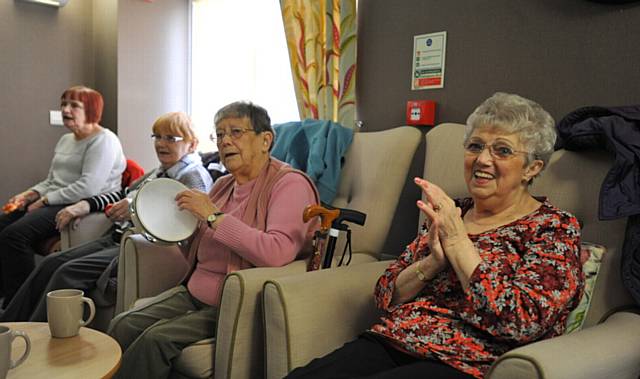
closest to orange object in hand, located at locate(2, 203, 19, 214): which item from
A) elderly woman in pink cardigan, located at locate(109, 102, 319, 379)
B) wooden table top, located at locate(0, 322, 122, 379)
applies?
elderly woman in pink cardigan, located at locate(109, 102, 319, 379)

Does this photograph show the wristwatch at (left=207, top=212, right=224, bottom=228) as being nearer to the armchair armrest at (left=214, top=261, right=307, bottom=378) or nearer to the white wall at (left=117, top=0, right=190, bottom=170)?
the armchair armrest at (left=214, top=261, right=307, bottom=378)

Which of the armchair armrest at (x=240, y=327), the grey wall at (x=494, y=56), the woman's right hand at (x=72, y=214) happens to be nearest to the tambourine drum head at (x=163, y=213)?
the armchair armrest at (x=240, y=327)

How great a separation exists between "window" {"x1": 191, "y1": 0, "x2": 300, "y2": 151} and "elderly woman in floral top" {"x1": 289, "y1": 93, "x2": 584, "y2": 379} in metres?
2.07

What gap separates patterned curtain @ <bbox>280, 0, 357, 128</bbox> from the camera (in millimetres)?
2406

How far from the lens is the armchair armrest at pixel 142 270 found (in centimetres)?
197

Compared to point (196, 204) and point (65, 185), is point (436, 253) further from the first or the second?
point (65, 185)

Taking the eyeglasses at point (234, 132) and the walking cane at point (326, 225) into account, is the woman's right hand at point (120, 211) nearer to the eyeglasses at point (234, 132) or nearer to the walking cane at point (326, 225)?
the eyeglasses at point (234, 132)

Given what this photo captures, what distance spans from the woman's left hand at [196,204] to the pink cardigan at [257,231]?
6 centimetres

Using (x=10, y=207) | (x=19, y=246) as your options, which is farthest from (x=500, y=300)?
(x=10, y=207)

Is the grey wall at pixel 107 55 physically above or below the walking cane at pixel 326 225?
above

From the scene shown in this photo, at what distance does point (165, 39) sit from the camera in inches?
155

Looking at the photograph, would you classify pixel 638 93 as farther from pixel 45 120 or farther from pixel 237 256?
pixel 45 120

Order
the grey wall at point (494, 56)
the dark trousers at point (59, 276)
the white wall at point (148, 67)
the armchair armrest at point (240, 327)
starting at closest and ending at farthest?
the armchair armrest at point (240, 327) < the grey wall at point (494, 56) < the dark trousers at point (59, 276) < the white wall at point (148, 67)

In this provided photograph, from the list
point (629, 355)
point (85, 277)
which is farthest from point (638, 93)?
point (85, 277)
